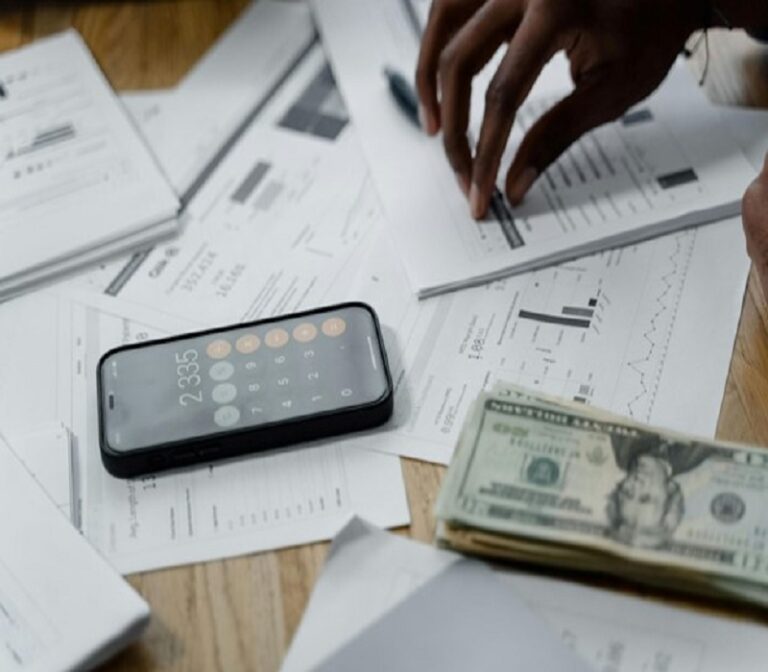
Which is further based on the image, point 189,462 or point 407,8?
point 407,8

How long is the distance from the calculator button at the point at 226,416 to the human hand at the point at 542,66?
25cm

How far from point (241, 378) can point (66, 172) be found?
0.28 m

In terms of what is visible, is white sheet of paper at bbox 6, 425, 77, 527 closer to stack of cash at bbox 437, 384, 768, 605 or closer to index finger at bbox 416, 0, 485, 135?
stack of cash at bbox 437, 384, 768, 605

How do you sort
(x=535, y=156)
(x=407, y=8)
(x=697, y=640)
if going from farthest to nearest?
(x=407, y=8) < (x=535, y=156) < (x=697, y=640)

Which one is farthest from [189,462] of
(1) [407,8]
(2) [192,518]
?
(1) [407,8]

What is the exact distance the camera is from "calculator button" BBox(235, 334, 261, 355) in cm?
72

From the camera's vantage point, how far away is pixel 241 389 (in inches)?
27.5

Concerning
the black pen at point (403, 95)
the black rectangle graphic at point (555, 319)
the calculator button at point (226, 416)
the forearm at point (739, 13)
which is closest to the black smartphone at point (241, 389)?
the calculator button at point (226, 416)

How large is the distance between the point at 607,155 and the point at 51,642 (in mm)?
516

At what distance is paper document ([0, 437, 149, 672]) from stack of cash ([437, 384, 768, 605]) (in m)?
0.18

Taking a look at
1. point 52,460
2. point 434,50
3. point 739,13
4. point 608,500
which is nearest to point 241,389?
point 52,460

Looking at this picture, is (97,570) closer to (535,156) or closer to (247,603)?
(247,603)

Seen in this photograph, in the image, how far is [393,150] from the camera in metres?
0.89

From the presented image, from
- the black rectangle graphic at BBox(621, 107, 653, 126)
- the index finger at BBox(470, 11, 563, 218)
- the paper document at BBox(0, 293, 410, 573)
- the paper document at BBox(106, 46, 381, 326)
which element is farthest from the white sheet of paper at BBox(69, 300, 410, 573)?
the black rectangle graphic at BBox(621, 107, 653, 126)
